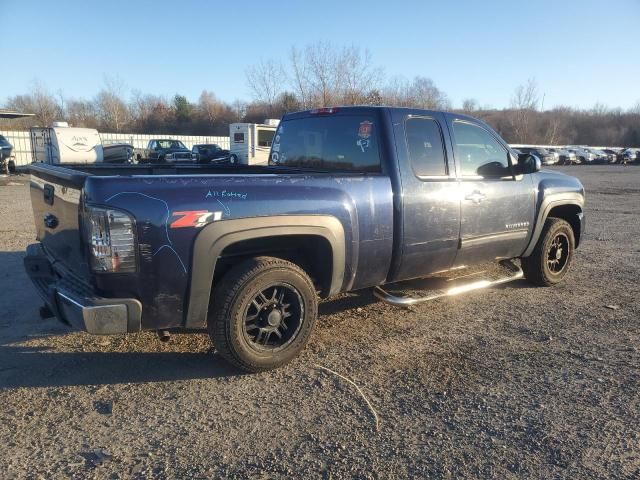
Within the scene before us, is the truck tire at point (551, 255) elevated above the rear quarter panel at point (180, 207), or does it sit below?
below

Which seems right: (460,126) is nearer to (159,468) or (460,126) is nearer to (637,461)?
(637,461)

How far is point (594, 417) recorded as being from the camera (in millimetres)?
3066

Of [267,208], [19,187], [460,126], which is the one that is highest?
[460,126]

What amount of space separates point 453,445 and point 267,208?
1855 millimetres

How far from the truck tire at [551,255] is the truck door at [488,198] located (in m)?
0.42

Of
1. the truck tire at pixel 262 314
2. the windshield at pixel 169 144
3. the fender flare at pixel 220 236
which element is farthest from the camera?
the windshield at pixel 169 144

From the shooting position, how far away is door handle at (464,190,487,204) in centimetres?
468

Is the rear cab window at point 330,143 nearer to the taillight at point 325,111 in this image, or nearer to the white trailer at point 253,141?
the taillight at point 325,111

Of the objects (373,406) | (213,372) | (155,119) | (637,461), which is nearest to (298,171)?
(213,372)

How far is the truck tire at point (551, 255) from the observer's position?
5.68 m

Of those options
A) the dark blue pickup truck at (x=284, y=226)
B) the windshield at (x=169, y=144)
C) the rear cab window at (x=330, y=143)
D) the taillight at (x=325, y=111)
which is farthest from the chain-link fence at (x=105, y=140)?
the dark blue pickup truck at (x=284, y=226)

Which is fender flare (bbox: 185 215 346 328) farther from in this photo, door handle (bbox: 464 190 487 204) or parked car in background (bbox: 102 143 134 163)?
parked car in background (bbox: 102 143 134 163)

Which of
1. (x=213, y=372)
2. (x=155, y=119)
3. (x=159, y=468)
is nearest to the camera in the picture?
(x=159, y=468)

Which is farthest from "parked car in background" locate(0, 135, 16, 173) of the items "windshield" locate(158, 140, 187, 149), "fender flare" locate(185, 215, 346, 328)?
"fender flare" locate(185, 215, 346, 328)
